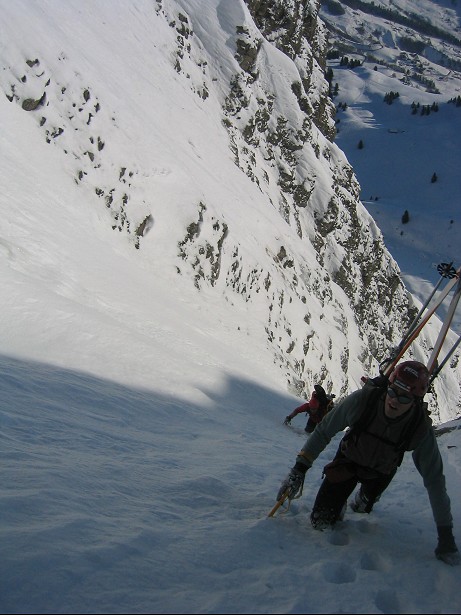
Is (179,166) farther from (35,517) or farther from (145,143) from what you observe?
(35,517)

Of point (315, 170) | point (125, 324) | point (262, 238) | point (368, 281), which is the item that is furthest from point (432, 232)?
point (125, 324)

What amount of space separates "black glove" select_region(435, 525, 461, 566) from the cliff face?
19.1m

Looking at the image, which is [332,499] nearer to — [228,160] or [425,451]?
[425,451]

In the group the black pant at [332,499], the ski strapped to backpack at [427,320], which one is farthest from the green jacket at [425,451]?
the ski strapped to backpack at [427,320]

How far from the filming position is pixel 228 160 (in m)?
36.0

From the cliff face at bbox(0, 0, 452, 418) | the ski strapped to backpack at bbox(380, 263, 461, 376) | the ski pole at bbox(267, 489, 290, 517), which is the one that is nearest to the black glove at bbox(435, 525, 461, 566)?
the ski pole at bbox(267, 489, 290, 517)

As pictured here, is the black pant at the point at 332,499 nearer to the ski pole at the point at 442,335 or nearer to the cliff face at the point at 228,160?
the ski pole at the point at 442,335

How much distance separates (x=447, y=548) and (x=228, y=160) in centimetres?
3468

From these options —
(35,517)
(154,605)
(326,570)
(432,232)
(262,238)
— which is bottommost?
(35,517)

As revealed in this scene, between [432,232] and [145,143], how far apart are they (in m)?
74.7

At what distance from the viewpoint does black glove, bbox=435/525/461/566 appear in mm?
3672

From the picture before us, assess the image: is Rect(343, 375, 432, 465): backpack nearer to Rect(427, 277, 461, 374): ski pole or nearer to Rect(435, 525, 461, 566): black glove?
Rect(435, 525, 461, 566): black glove

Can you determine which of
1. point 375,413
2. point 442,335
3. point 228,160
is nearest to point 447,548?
point 375,413

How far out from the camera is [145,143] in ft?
84.1
